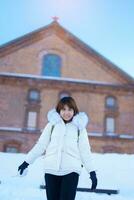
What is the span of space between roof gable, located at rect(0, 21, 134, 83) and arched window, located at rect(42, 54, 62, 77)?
1.71 meters

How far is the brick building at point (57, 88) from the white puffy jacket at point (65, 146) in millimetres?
22785

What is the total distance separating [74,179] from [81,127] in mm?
682

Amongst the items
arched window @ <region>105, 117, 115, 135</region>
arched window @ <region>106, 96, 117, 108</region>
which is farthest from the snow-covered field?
arched window @ <region>106, 96, 117, 108</region>

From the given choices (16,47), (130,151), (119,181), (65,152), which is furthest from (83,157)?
(16,47)

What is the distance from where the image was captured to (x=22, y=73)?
29094 mm

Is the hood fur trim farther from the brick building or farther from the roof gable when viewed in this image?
the roof gable

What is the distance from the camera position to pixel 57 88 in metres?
29.2

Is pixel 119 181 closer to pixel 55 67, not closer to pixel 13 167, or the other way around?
pixel 13 167

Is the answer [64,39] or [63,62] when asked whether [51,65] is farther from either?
[64,39]

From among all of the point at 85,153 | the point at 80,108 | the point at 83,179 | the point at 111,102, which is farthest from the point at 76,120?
the point at 111,102

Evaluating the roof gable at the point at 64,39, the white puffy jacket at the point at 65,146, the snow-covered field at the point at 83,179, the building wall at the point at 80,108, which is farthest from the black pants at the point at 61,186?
the roof gable at the point at 64,39

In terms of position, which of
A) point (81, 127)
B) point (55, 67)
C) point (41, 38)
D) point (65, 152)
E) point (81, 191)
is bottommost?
point (81, 191)

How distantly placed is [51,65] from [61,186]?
26.2m

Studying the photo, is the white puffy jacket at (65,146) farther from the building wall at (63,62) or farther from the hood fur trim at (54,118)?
the building wall at (63,62)
